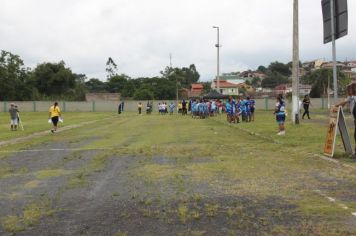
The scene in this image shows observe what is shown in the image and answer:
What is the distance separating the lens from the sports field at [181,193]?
6.84m

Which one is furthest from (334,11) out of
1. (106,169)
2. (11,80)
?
(11,80)

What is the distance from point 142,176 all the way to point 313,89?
9287cm

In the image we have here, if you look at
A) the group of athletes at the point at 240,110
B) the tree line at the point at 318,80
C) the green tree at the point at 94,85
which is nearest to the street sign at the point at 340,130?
the group of athletes at the point at 240,110

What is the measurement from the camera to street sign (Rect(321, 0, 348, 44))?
51.0ft

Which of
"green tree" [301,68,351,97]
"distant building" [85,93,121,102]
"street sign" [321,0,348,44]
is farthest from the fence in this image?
"street sign" [321,0,348,44]

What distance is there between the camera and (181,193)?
905 centimetres

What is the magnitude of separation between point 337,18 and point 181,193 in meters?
9.04

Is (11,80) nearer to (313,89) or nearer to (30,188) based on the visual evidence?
(313,89)

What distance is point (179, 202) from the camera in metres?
Result: 8.29

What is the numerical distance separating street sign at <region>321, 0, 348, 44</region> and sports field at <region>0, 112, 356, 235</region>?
3.29 metres

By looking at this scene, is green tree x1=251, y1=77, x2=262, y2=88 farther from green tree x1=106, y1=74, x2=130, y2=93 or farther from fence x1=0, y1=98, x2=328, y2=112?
fence x1=0, y1=98, x2=328, y2=112

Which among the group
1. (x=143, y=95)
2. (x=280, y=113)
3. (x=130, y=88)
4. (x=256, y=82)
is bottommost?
(x=280, y=113)

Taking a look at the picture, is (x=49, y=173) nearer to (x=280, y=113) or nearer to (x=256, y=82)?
(x=280, y=113)

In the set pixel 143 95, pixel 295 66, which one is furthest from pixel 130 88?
pixel 295 66
